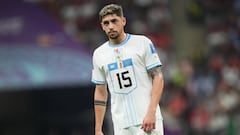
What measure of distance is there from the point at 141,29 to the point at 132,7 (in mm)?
736

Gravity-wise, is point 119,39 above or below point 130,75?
above

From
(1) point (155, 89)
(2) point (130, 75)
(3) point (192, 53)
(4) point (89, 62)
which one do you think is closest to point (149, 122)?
(1) point (155, 89)

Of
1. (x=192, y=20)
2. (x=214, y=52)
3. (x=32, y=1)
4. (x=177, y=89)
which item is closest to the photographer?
(x=32, y=1)

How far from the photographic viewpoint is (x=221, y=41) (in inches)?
634

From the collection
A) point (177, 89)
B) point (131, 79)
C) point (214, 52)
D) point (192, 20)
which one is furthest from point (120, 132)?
point (192, 20)

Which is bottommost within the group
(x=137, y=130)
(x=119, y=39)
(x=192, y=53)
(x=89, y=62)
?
(x=137, y=130)

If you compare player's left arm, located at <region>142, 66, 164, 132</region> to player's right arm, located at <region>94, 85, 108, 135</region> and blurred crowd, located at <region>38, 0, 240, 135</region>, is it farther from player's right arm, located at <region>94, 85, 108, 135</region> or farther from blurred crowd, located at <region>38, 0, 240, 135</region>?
blurred crowd, located at <region>38, 0, 240, 135</region>

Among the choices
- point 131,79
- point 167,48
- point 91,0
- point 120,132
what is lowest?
point 120,132

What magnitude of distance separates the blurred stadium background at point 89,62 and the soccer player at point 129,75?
15.9 ft

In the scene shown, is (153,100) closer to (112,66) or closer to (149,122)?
(149,122)

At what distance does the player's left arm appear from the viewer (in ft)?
23.0

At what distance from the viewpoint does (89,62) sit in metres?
12.6

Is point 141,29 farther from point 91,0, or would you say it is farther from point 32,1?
point 32,1

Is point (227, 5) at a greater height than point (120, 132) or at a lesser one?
greater
